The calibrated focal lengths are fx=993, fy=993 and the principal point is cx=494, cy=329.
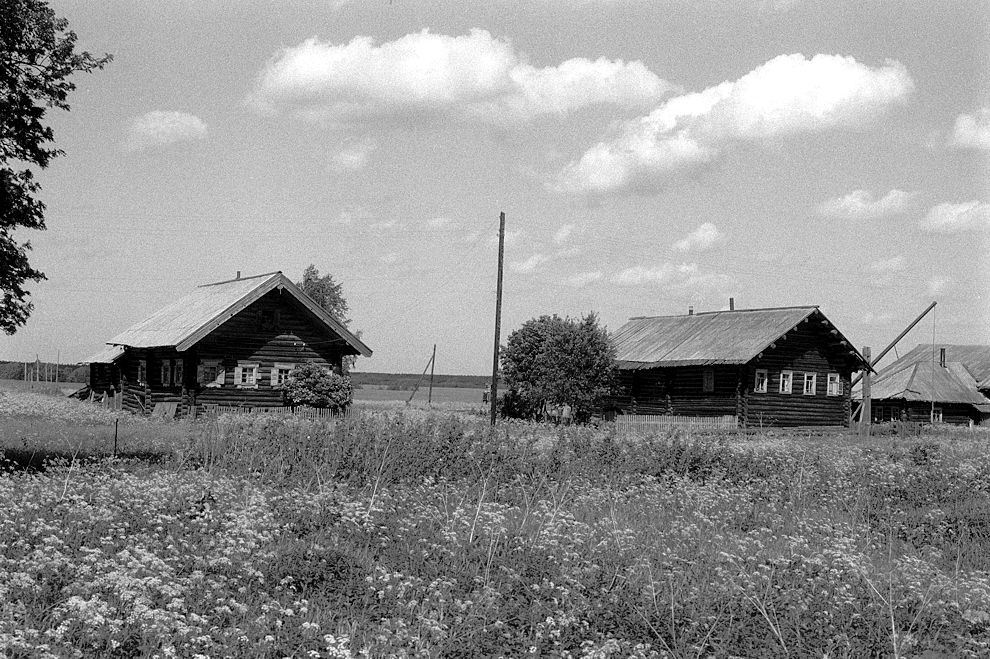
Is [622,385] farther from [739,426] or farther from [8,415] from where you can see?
[8,415]

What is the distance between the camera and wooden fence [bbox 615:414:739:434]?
134ft

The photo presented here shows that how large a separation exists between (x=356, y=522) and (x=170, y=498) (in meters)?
2.59

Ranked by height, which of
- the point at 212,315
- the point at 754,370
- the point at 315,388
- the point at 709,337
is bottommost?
the point at 315,388

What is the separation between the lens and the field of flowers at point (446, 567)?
24.2 feet

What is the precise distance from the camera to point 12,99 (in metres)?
17.1

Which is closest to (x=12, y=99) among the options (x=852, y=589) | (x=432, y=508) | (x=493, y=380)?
(x=432, y=508)

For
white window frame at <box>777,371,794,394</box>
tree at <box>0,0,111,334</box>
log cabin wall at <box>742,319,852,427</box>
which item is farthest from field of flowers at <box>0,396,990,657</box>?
white window frame at <box>777,371,794,394</box>

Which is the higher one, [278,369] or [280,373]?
[278,369]

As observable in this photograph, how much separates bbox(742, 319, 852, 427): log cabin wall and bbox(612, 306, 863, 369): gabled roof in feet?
3.09

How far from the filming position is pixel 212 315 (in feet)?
122

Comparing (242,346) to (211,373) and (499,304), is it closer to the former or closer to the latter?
(211,373)

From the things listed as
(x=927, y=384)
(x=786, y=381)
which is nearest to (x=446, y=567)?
(x=786, y=381)

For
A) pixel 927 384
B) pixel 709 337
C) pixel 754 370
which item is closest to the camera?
pixel 754 370

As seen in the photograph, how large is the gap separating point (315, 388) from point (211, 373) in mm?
3929
